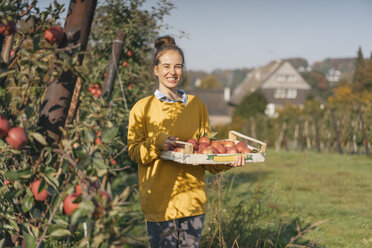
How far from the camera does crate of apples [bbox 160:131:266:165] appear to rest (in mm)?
2168

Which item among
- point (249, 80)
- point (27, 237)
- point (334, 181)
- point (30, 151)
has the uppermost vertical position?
point (249, 80)

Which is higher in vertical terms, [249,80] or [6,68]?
[249,80]

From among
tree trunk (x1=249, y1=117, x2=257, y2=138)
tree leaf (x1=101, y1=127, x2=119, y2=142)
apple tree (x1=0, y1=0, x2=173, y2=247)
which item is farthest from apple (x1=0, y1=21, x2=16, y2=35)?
tree trunk (x1=249, y1=117, x2=257, y2=138)

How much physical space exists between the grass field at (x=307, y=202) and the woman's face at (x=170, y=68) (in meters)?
1.04

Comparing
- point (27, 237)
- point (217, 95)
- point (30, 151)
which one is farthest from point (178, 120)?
point (217, 95)

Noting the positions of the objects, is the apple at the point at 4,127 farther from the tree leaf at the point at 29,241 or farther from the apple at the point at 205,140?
the apple at the point at 205,140

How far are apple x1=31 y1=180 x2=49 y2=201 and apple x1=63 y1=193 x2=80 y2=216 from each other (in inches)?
6.5

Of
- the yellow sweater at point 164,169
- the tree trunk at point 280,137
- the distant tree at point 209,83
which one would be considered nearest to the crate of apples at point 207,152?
the yellow sweater at point 164,169

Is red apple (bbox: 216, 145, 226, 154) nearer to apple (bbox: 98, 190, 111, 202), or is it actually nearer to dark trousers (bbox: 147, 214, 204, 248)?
dark trousers (bbox: 147, 214, 204, 248)

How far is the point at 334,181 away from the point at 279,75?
50851mm

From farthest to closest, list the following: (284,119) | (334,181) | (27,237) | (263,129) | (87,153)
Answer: (263,129)
(284,119)
(334,181)
(27,237)
(87,153)

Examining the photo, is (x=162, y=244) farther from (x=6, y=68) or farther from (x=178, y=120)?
(x=6, y=68)

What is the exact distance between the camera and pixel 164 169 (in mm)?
2389

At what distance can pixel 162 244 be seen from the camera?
2420 millimetres
